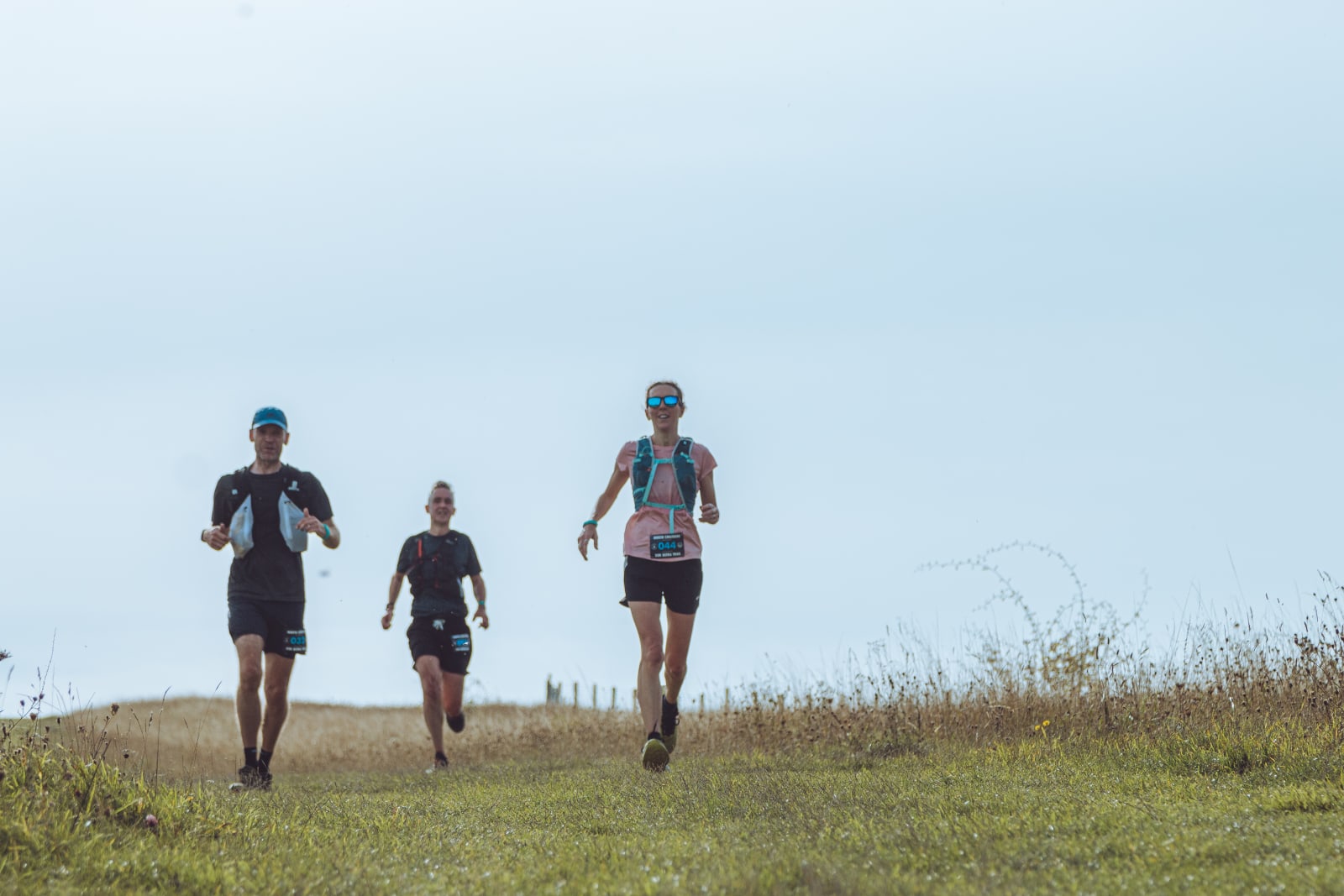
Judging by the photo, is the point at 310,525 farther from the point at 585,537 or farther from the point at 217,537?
the point at 585,537

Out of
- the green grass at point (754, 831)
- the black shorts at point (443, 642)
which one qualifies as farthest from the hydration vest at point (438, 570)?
the green grass at point (754, 831)

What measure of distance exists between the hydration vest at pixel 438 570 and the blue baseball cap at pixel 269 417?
9.42 feet

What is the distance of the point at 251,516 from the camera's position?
32.1 feet

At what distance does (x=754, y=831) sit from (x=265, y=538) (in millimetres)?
5199

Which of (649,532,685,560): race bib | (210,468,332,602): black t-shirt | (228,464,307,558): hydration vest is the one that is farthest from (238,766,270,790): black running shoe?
(649,532,685,560): race bib

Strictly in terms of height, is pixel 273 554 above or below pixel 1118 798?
above

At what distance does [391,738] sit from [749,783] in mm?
14263

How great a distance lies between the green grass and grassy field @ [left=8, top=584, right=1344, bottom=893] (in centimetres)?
2

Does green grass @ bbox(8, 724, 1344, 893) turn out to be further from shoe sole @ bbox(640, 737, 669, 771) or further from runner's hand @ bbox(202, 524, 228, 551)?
runner's hand @ bbox(202, 524, 228, 551)

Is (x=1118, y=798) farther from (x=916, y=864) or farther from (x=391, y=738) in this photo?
(x=391, y=738)

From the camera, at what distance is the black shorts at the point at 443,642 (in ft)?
41.5

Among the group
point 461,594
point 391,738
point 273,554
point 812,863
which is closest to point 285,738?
point 391,738

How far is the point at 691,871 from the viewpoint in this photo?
493 centimetres

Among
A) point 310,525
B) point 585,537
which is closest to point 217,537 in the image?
point 310,525
